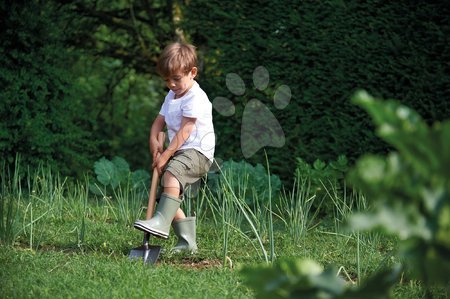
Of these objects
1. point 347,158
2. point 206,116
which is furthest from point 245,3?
point 206,116

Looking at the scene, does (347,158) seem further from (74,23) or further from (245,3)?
(74,23)

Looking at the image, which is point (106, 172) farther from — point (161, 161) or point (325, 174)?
point (161, 161)

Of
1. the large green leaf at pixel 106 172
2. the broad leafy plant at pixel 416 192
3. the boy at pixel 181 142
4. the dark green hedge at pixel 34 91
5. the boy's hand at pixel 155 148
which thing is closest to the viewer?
the broad leafy plant at pixel 416 192

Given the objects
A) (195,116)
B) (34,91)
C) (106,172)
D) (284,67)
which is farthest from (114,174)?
(195,116)

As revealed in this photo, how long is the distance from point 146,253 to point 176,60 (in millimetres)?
1011

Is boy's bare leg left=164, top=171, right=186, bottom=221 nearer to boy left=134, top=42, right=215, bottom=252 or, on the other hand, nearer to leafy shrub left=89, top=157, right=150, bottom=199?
boy left=134, top=42, right=215, bottom=252

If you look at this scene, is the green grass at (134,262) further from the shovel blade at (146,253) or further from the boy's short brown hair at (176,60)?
the boy's short brown hair at (176,60)

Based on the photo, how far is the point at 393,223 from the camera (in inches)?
55.5

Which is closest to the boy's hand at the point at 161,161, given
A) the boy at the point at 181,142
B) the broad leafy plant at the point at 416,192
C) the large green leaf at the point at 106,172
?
the boy at the point at 181,142

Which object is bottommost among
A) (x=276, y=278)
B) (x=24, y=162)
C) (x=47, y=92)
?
(x=24, y=162)

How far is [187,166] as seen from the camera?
4141 mm

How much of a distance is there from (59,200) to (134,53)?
3.98 metres

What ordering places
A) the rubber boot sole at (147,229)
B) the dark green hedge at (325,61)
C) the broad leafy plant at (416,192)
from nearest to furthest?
the broad leafy plant at (416,192)
the rubber boot sole at (147,229)
the dark green hedge at (325,61)

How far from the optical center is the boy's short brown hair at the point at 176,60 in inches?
161
